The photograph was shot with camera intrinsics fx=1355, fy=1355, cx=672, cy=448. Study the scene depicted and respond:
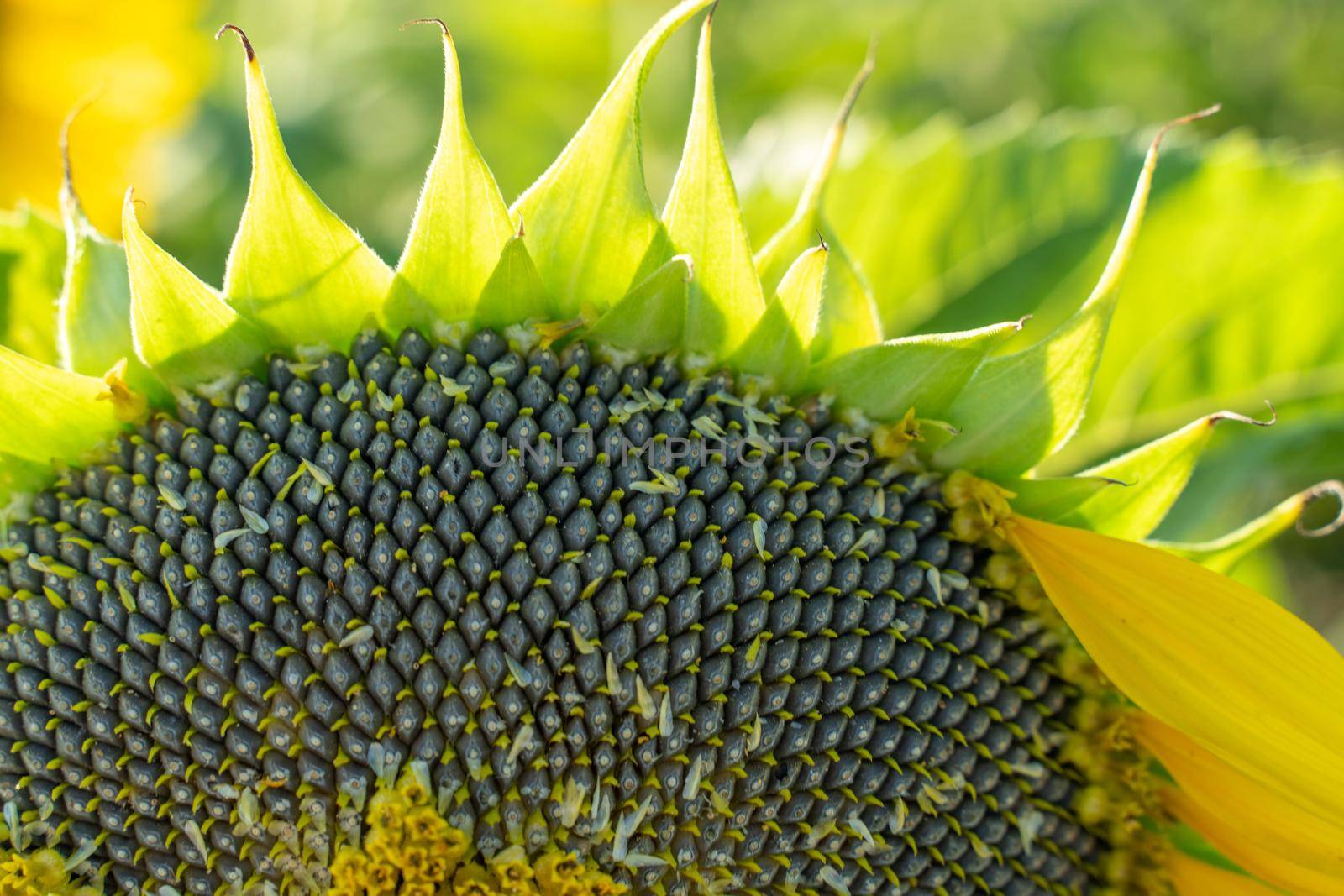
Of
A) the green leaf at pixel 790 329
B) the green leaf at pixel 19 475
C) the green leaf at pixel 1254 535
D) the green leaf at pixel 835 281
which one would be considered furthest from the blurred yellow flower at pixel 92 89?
the green leaf at pixel 1254 535

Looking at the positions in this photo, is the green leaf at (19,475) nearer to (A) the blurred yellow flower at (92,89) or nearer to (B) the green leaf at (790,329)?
(B) the green leaf at (790,329)

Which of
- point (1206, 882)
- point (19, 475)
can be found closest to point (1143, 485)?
point (1206, 882)

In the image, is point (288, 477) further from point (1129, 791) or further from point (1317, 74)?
point (1317, 74)

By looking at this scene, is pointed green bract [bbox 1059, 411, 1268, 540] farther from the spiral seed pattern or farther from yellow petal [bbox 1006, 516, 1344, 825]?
the spiral seed pattern

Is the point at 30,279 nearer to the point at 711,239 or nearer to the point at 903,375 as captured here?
the point at 711,239

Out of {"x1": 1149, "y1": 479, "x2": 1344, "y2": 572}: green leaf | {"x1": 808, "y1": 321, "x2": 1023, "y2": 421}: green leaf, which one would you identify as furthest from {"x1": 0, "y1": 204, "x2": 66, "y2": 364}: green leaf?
{"x1": 1149, "y1": 479, "x2": 1344, "y2": 572}: green leaf

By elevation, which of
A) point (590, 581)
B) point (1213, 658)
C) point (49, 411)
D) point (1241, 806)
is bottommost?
point (1241, 806)
